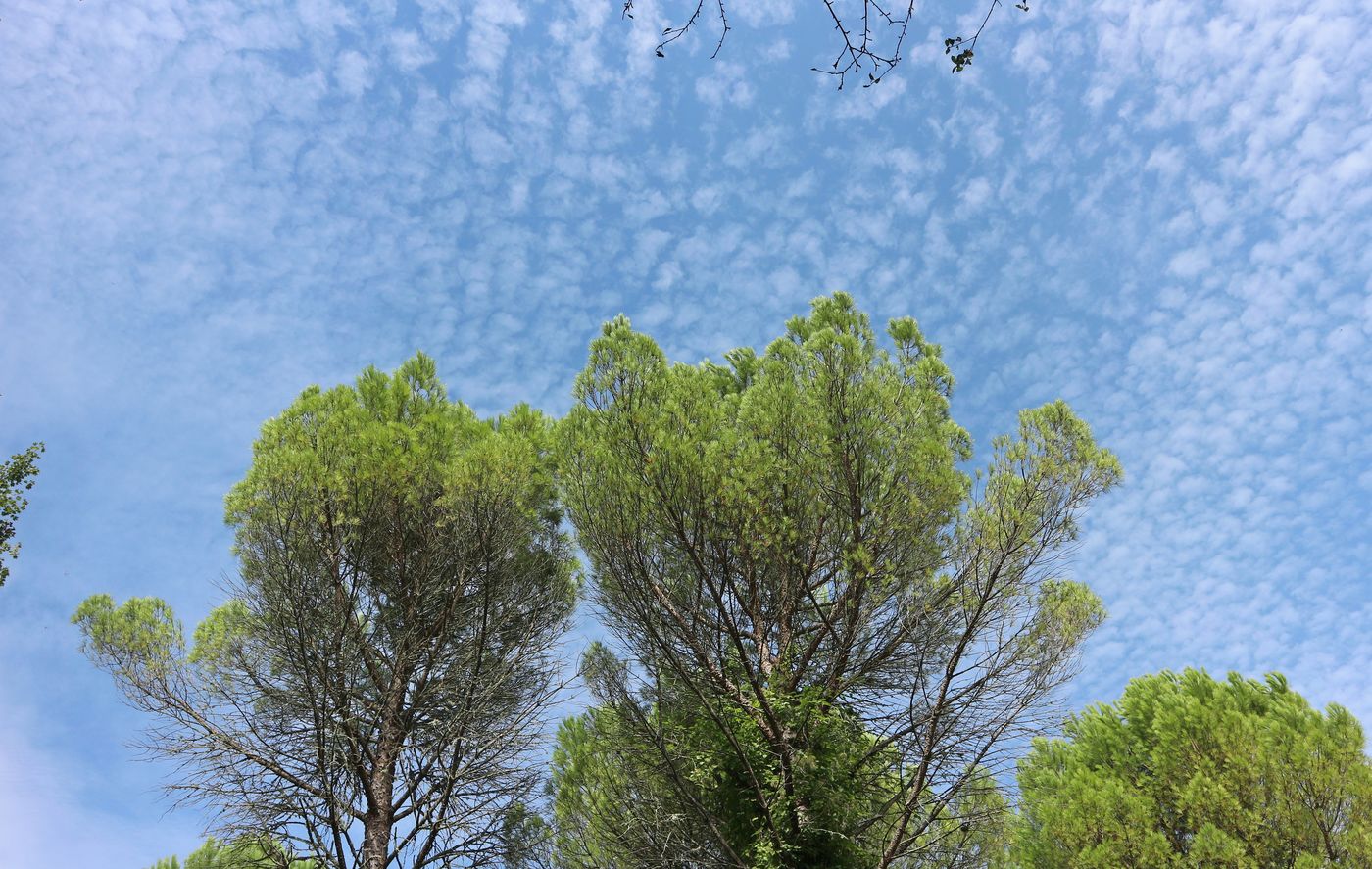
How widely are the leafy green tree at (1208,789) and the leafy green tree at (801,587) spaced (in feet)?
14.9

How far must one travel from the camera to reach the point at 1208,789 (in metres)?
10.4

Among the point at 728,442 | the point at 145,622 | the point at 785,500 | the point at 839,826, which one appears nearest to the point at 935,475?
the point at 785,500

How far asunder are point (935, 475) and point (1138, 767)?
841 centimetres

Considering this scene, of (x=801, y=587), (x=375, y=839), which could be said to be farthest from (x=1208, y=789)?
(x=375, y=839)

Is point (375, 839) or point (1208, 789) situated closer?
point (375, 839)

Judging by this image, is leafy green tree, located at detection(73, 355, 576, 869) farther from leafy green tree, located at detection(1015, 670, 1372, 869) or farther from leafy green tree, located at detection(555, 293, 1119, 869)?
leafy green tree, located at detection(1015, 670, 1372, 869)

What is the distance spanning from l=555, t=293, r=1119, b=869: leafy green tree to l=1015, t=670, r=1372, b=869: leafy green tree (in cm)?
455

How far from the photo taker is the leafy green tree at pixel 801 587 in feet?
21.2

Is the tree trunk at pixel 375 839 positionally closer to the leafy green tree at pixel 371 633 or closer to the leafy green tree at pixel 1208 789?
the leafy green tree at pixel 371 633

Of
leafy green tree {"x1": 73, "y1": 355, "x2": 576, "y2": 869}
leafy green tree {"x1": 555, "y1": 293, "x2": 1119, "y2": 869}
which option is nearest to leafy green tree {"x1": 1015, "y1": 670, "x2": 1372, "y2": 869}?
leafy green tree {"x1": 555, "y1": 293, "x2": 1119, "y2": 869}

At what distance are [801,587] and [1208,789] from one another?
7406mm

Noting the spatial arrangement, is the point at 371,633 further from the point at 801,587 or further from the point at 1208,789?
the point at 1208,789

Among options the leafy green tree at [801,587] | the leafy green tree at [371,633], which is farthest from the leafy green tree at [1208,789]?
the leafy green tree at [371,633]

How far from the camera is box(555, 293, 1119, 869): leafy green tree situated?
645 cm
